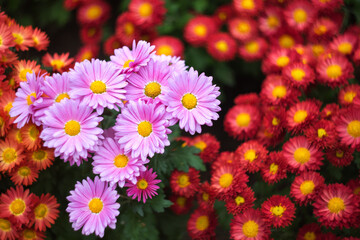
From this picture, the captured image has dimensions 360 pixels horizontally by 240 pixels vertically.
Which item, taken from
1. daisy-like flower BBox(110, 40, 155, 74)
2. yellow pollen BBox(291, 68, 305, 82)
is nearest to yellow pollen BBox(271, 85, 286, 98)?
yellow pollen BBox(291, 68, 305, 82)

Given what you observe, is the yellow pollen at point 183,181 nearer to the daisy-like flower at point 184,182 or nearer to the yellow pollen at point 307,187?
the daisy-like flower at point 184,182

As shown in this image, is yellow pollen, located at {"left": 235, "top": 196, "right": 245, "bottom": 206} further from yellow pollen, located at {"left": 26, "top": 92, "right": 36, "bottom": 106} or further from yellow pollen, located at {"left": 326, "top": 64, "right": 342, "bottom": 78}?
yellow pollen, located at {"left": 26, "top": 92, "right": 36, "bottom": 106}

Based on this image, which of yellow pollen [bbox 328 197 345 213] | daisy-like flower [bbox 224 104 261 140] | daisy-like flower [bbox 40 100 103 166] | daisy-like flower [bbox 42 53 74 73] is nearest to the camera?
daisy-like flower [bbox 40 100 103 166]

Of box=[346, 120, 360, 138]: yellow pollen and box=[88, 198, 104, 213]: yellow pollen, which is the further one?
box=[346, 120, 360, 138]: yellow pollen

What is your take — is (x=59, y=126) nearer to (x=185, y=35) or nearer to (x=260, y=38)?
(x=185, y=35)

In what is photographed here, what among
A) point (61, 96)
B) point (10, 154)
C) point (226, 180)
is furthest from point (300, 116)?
point (10, 154)

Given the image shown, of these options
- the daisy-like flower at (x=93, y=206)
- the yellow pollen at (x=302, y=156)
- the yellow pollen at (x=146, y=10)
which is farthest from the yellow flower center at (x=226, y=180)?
the yellow pollen at (x=146, y=10)

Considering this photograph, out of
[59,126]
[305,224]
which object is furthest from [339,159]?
[59,126]
